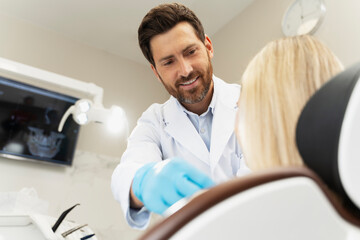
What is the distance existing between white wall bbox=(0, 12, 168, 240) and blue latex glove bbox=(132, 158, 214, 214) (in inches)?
85.0

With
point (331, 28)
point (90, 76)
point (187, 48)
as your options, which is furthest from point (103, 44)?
point (331, 28)

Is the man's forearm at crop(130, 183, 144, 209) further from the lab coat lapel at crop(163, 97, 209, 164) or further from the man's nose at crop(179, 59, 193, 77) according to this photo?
the man's nose at crop(179, 59, 193, 77)

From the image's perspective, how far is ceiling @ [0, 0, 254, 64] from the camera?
9.30 feet

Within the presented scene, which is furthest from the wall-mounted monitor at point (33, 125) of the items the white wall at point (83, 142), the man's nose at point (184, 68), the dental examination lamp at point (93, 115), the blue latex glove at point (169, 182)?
the blue latex glove at point (169, 182)

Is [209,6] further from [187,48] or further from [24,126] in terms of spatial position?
[24,126]

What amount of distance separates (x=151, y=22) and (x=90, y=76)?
1.90 meters

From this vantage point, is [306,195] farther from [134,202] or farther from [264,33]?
[264,33]

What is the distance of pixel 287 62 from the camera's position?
604mm

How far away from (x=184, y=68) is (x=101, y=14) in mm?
1821

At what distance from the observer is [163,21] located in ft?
5.25

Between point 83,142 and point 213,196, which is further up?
point 83,142

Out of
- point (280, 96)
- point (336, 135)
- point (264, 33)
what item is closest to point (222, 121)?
point (280, 96)

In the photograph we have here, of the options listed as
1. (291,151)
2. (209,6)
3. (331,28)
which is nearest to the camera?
(291,151)

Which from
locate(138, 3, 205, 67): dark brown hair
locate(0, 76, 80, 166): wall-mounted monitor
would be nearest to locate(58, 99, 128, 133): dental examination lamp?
locate(138, 3, 205, 67): dark brown hair
